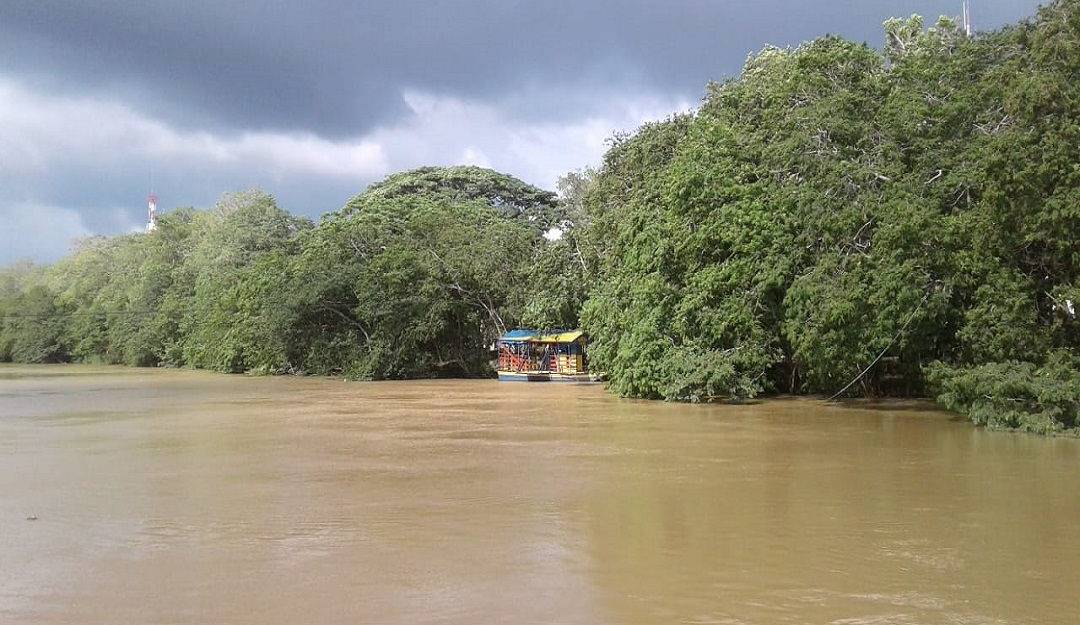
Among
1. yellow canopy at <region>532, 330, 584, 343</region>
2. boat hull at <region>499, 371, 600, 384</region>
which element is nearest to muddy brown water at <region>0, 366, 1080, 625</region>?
boat hull at <region>499, 371, 600, 384</region>

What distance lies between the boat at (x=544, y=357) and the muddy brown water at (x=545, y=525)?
13.9 m

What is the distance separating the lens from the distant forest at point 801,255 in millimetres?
14281

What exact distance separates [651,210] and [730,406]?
18.8 feet

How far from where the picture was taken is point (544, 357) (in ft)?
100

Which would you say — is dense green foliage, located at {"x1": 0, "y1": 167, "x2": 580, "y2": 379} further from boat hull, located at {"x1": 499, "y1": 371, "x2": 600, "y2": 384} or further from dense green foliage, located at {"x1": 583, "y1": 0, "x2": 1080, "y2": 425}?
dense green foliage, located at {"x1": 583, "y1": 0, "x2": 1080, "y2": 425}

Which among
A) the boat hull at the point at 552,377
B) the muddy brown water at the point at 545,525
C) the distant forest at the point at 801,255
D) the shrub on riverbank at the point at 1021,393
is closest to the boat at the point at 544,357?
the boat hull at the point at 552,377

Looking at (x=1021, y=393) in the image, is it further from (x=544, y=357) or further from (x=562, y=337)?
(x=544, y=357)

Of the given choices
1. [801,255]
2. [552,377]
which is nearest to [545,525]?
[801,255]

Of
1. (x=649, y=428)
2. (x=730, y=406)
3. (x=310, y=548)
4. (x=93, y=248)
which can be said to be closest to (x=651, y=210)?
(x=730, y=406)

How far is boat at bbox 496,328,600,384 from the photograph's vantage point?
29.7 meters

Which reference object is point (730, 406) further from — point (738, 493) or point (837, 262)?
point (738, 493)

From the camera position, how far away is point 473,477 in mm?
10398

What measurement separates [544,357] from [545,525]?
22.8 metres

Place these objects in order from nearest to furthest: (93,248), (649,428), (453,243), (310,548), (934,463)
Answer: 1. (310,548)
2. (934,463)
3. (649,428)
4. (453,243)
5. (93,248)
